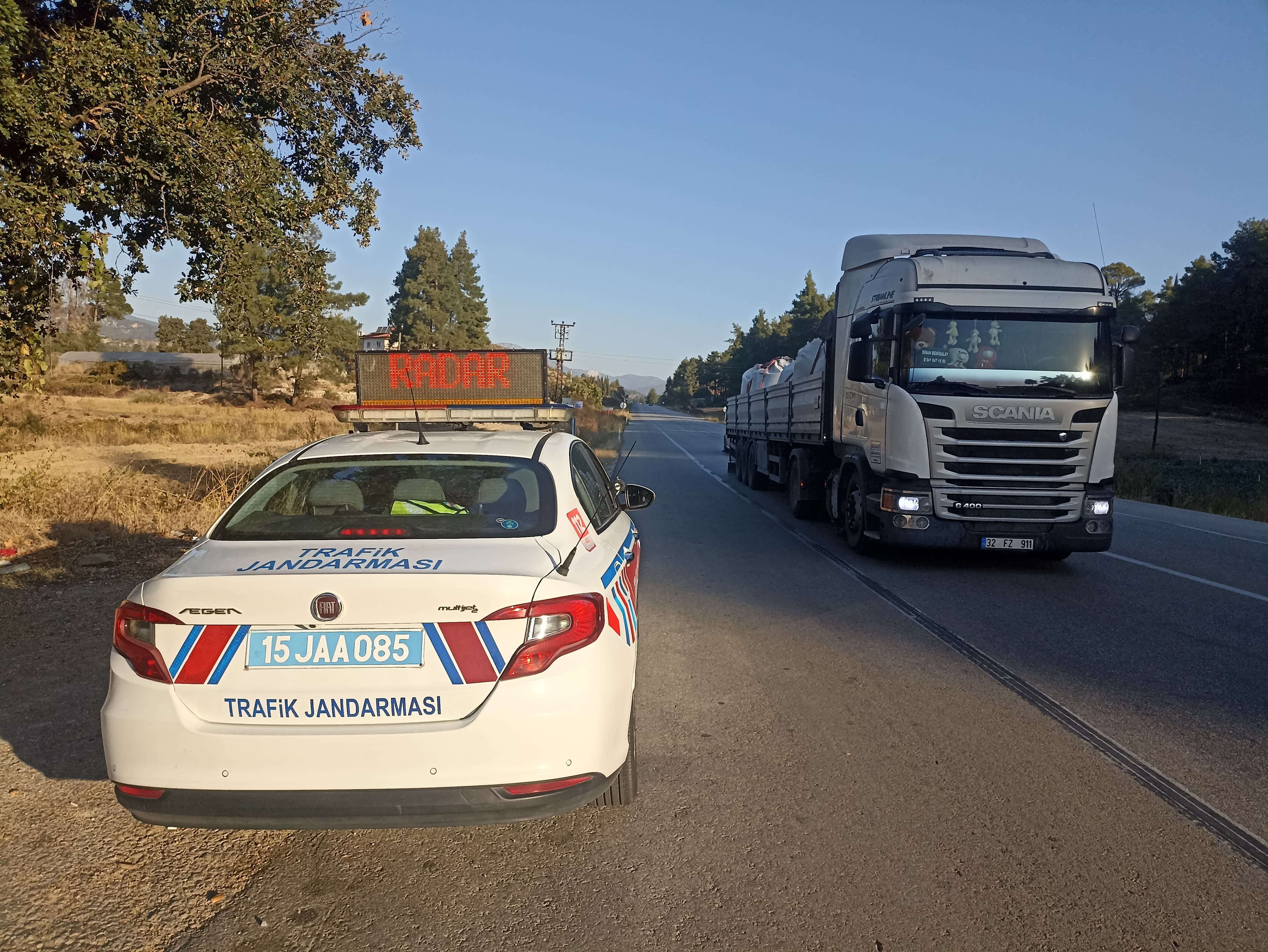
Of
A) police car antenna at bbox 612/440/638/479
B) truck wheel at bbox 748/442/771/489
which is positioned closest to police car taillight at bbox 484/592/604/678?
truck wheel at bbox 748/442/771/489

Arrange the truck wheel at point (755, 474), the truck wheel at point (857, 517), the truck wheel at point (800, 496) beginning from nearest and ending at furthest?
the truck wheel at point (857, 517)
the truck wheel at point (800, 496)
the truck wheel at point (755, 474)

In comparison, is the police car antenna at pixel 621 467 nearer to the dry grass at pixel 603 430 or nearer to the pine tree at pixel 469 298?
the dry grass at pixel 603 430

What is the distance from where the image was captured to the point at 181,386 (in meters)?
68.4

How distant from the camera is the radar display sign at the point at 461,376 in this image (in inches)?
577

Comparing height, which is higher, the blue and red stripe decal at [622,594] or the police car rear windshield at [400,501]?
the police car rear windshield at [400,501]

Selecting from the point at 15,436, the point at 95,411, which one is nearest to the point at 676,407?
the point at 95,411

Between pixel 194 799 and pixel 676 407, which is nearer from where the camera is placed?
pixel 194 799

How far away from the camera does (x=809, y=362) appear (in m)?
13.2

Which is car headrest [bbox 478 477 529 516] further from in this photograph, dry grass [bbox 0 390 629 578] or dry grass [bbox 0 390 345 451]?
dry grass [bbox 0 390 345 451]

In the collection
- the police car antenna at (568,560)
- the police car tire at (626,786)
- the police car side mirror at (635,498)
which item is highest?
the police car antenna at (568,560)

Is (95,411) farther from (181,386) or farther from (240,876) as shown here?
(240,876)

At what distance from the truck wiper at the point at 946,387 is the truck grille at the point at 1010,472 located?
0.33 m

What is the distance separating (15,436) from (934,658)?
88.3 feet

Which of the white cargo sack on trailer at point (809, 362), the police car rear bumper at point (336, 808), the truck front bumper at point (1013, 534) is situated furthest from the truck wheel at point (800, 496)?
the police car rear bumper at point (336, 808)
